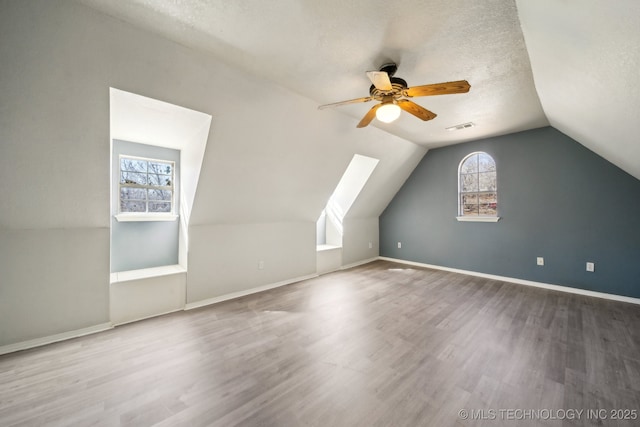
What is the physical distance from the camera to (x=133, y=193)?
10.6ft

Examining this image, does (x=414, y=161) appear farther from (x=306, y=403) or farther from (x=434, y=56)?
(x=306, y=403)

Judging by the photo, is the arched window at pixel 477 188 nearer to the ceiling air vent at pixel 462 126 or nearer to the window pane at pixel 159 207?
the ceiling air vent at pixel 462 126

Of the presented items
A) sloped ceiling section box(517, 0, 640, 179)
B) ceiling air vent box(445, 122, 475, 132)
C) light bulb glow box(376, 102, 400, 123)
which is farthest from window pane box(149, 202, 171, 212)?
ceiling air vent box(445, 122, 475, 132)

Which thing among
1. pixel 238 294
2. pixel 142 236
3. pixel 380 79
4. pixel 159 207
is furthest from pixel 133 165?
pixel 380 79

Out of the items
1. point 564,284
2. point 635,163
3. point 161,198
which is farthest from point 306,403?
point 564,284

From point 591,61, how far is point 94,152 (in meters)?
3.83

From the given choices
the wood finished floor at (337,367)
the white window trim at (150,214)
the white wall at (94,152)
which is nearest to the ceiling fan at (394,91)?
the white wall at (94,152)

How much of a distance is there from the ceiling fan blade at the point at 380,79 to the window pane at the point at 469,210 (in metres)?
3.68

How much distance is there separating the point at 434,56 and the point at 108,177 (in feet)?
10.4

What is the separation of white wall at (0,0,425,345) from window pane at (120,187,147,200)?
2.66 ft

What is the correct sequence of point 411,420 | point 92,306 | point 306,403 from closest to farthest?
point 411,420 < point 306,403 < point 92,306

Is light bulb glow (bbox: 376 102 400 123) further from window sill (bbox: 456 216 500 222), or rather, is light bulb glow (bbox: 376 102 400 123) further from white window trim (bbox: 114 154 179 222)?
window sill (bbox: 456 216 500 222)

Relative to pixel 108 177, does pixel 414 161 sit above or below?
above

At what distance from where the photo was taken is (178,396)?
1616 millimetres
